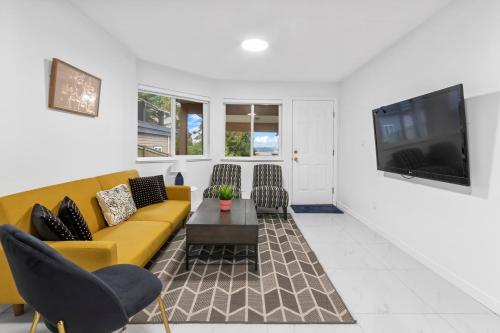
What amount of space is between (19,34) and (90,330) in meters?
2.19

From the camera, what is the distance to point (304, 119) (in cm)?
551

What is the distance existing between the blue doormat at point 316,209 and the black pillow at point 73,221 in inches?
143

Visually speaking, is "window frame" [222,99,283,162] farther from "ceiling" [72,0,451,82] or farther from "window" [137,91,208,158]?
"ceiling" [72,0,451,82]

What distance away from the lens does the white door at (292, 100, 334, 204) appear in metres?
5.51

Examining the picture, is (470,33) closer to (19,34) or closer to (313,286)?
(313,286)

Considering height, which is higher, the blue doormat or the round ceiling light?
the round ceiling light

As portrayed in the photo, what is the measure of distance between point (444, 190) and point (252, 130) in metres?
3.71

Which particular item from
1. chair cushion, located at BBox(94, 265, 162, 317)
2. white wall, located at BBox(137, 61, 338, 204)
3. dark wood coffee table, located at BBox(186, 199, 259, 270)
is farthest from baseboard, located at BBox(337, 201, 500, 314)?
white wall, located at BBox(137, 61, 338, 204)

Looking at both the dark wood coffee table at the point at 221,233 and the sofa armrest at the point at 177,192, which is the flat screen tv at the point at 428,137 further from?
the sofa armrest at the point at 177,192

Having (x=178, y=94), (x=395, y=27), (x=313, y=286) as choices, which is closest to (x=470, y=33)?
(x=395, y=27)

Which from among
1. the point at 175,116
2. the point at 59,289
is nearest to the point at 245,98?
the point at 175,116

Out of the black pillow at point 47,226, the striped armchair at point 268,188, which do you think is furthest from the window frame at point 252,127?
the black pillow at point 47,226

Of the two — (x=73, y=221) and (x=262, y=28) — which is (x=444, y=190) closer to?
(x=262, y=28)

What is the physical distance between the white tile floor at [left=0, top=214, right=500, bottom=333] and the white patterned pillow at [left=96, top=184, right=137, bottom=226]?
3.49 feet
